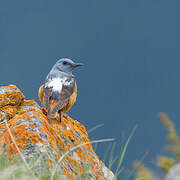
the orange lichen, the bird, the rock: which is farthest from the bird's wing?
the rock

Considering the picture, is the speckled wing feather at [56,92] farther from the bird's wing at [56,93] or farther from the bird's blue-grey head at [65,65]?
the bird's blue-grey head at [65,65]

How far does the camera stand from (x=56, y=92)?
6.30m

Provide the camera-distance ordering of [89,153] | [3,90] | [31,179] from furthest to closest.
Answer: [3,90]
[89,153]
[31,179]

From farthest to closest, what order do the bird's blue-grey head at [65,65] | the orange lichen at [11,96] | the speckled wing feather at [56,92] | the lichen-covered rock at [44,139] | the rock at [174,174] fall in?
the rock at [174,174]
the bird's blue-grey head at [65,65]
the speckled wing feather at [56,92]
the orange lichen at [11,96]
the lichen-covered rock at [44,139]

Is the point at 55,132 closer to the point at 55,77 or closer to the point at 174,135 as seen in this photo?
the point at 55,77

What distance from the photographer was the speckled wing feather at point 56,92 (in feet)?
19.7

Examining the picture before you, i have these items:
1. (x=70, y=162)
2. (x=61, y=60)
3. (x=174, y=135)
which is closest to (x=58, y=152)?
(x=70, y=162)

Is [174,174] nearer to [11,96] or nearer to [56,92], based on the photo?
[56,92]

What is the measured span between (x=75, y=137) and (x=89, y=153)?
15.1 inches

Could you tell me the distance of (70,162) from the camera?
4.59m

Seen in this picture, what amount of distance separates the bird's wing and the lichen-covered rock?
241 millimetres

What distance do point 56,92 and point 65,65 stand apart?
1.24m

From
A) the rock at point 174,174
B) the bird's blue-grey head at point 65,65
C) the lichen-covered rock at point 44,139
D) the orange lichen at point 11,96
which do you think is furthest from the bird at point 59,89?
the rock at point 174,174

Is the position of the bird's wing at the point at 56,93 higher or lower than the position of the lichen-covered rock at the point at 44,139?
higher
